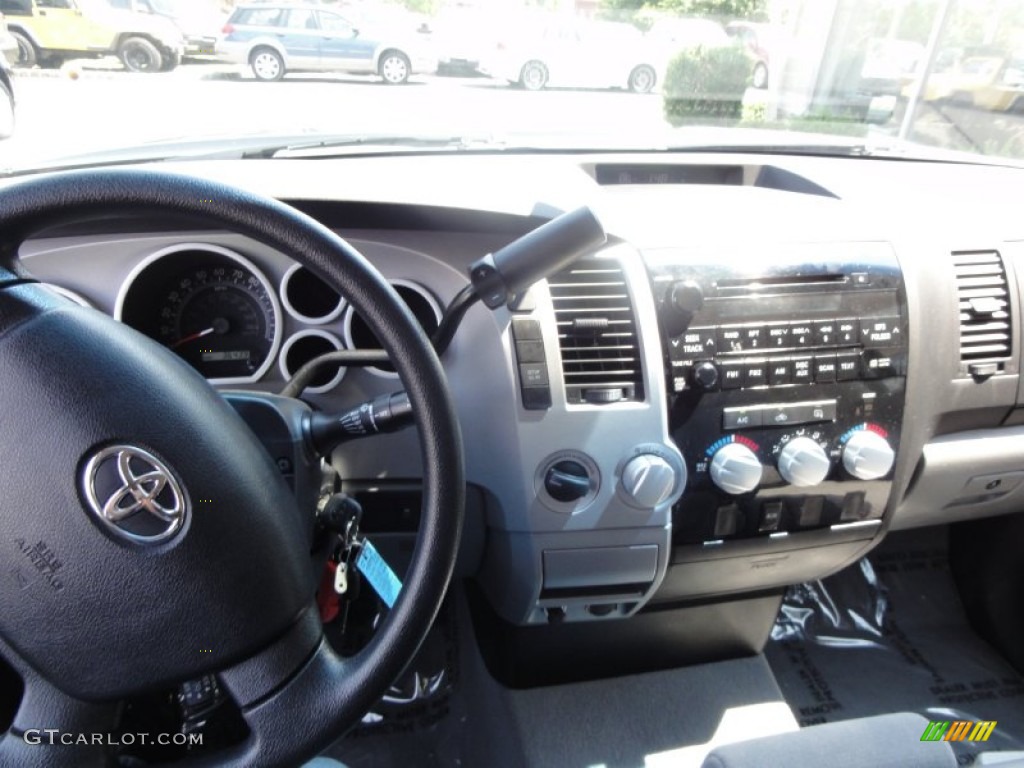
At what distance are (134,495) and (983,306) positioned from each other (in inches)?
64.4

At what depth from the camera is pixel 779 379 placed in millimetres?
1386

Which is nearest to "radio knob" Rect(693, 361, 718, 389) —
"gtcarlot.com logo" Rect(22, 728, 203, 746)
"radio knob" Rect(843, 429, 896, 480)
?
"radio knob" Rect(843, 429, 896, 480)

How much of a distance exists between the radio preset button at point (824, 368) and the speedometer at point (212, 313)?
1.03 metres

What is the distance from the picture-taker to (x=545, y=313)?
125cm

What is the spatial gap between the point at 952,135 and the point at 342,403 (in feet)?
7.69

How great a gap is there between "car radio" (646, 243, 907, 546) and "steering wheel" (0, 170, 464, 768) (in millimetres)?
705

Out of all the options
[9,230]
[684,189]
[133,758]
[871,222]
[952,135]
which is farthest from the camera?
[952,135]

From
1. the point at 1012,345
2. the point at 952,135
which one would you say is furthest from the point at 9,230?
the point at 952,135

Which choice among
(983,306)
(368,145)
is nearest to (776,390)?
(983,306)

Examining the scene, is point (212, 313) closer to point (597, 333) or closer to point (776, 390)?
point (597, 333)

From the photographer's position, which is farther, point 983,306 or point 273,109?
point 273,109

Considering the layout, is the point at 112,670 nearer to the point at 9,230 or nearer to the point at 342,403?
the point at 9,230

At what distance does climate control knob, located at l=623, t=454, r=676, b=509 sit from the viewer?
1.24m

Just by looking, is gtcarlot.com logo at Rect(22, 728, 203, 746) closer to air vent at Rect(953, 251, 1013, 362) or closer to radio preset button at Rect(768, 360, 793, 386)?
radio preset button at Rect(768, 360, 793, 386)
